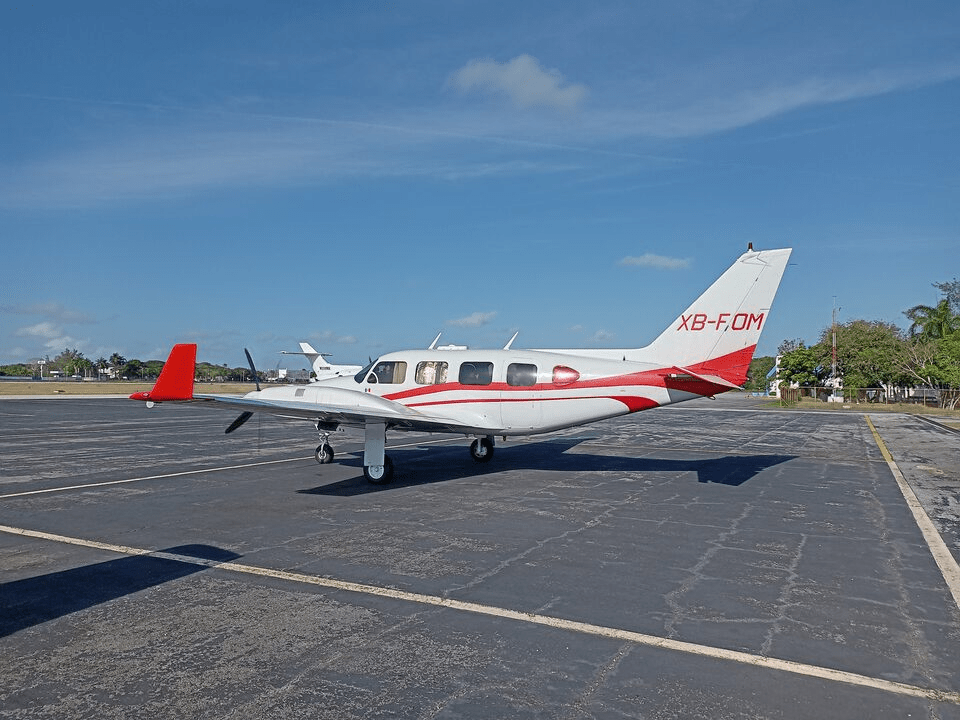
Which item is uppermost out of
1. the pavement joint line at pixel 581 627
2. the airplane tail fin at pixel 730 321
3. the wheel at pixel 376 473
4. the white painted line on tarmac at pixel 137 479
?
the airplane tail fin at pixel 730 321

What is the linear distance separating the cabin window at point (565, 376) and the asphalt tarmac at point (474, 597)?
2378mm

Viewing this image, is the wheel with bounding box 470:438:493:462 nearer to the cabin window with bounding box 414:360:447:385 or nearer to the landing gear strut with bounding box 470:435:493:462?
the landing gear strut with bounding box 470:435:493:462

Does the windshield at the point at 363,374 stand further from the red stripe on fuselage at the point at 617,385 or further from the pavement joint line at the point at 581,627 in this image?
the pavement joint line at the point at 581,627

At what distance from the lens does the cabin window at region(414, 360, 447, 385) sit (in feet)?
55.5

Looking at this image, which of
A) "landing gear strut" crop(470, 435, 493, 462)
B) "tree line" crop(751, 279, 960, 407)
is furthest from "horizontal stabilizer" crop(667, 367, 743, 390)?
"tree line" crop(751, 279, 960, 407)

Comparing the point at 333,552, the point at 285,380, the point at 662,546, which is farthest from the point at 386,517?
the point at 285,380

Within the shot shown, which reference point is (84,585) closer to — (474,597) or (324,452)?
(474,597)

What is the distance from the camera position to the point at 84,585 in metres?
7.64

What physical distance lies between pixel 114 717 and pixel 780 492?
1349 centimetres

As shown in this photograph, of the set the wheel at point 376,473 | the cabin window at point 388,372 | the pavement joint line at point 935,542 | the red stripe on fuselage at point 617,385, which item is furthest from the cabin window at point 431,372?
the pavement joint line at point 935,542

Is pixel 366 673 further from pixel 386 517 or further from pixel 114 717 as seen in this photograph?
pixel 386 517

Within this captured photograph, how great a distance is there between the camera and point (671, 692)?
512cm

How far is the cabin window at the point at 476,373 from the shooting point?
16.3 meters

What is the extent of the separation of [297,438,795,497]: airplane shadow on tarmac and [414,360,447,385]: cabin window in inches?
92.2
